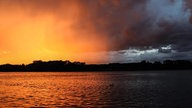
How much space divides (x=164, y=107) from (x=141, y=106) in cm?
329

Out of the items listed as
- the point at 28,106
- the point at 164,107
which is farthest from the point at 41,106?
the point at 164,107

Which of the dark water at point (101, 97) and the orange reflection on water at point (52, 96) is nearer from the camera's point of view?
Result: the dark water at point (101, 97)

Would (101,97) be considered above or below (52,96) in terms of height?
below

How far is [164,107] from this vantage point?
166 feet

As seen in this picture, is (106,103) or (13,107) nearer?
(13,107)

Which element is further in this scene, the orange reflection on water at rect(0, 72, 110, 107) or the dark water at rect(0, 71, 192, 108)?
the orange reflection on water at rect(0, 72, 110, 107)

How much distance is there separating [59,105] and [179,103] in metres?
18.5

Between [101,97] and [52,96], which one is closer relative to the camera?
[101,97]

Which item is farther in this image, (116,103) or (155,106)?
(116,103)

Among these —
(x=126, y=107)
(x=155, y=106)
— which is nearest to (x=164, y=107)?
(x=155, y=106)

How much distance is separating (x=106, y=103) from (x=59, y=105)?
764 cm

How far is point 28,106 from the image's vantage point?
172 feet

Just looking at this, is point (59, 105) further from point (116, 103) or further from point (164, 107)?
point (164, 107)

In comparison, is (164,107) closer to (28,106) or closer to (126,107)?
(126,107)
